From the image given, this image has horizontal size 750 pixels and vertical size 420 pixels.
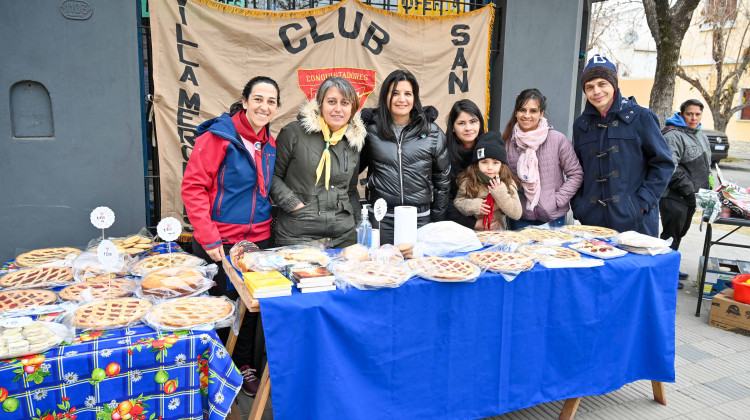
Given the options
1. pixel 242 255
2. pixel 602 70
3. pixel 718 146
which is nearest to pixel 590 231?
pixel 602 70

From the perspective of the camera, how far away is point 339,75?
15.2 feet

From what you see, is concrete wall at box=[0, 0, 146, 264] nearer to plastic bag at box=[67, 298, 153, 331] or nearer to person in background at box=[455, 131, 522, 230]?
plastic bag at box=[67, 298, 153, 331]

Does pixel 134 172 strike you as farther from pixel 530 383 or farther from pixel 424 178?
pixel 530 383

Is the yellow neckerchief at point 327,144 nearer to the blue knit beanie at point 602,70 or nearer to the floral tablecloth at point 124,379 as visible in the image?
the floral tablecloth at point 124,379

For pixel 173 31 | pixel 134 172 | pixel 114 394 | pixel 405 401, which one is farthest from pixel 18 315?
pixel 173 31

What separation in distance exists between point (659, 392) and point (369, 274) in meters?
2.17

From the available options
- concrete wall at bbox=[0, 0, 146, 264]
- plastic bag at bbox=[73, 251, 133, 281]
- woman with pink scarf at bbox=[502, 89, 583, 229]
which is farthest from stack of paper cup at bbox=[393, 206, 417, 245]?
concrete wall at bbox=[0, 0, 146, 264]

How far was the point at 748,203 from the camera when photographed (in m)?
4.21

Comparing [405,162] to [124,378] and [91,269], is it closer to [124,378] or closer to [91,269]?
[91,269]

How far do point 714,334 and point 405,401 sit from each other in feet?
11.1

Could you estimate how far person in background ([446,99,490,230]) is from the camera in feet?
11.3

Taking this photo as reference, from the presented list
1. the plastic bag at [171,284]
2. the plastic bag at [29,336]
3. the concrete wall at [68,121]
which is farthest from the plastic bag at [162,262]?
the concrete wall at [68,121]

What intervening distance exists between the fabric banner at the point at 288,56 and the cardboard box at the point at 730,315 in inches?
116

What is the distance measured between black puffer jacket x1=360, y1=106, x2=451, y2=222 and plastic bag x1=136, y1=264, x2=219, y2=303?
1.35 metres
